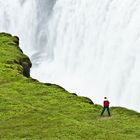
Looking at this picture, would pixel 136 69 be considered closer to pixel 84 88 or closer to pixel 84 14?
pixel 84 88

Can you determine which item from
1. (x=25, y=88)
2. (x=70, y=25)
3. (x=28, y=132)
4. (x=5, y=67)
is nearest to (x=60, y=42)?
(x=70, y=25)

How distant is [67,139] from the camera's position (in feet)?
87.0

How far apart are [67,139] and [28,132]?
2.66m

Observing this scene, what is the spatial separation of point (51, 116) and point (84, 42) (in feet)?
122

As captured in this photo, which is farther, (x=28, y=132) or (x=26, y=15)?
(x=26, y=15)

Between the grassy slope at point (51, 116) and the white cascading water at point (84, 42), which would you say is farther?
the white cascading water at point (84, 42)

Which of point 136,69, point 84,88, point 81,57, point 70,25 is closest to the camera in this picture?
point 136,69

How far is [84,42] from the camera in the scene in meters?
67.6

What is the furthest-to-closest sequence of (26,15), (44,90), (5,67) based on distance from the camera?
(26,15)
(5,67)
(44,90)

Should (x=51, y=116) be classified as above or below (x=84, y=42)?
below

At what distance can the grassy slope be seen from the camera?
27.5m

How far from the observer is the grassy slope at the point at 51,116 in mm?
27531

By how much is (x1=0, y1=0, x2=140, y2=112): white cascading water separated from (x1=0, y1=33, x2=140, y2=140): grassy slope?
1299 centimetres

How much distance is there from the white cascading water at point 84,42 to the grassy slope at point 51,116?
13.0 meters
